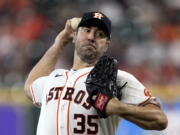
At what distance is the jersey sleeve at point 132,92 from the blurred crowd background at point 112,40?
12.9ft

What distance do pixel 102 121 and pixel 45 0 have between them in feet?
22.6

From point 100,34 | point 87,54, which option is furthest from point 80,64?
point 100,34

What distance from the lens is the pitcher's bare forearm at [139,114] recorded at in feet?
11.1

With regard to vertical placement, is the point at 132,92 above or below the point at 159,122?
above

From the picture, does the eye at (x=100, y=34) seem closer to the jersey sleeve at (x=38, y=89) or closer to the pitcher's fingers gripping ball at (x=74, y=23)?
the pitcher's fingers gripping ball at (x=74, y=23)

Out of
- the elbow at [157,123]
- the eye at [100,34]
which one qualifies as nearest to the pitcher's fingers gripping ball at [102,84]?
the elbow at [157,123]

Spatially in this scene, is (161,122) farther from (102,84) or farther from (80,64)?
(80,64)

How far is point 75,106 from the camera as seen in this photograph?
3719 mm

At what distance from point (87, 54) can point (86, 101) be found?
0.37m

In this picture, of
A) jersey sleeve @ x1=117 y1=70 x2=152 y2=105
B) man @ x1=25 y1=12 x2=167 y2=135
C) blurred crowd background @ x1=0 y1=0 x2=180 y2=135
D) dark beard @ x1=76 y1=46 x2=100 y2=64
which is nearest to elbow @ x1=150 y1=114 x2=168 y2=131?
man @ x1=25 y1=12 x2=167 y2=135

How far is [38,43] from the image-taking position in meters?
9.31

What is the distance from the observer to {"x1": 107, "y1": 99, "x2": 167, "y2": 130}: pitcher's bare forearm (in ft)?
11.1

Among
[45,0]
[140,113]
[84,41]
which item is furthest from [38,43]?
[140,113]

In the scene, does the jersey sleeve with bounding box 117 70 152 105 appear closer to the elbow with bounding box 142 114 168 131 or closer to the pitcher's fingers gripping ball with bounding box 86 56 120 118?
the pitcher's fingers gripping ball with bounding box 86 56 120 118
